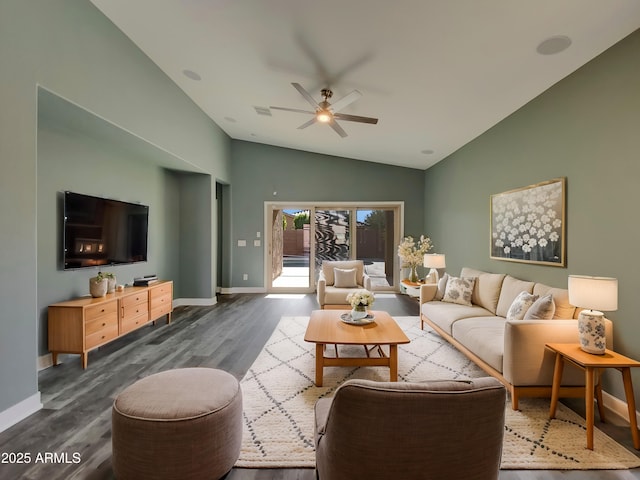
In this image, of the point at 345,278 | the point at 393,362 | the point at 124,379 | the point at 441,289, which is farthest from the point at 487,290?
the point at 124,379

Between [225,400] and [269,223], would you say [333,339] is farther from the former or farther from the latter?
[269,223]

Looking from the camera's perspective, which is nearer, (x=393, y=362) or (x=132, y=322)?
(x=393, y=362)

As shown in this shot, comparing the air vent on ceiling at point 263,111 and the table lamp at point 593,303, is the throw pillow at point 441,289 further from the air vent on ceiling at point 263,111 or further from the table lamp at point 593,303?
the air vent on ceiling at point 263,111

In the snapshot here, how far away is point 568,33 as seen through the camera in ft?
7.32

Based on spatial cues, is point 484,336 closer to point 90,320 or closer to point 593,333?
point 593,333

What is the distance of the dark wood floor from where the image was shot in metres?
1.69

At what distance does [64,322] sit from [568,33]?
16.6ft

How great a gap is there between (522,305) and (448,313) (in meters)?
0.82

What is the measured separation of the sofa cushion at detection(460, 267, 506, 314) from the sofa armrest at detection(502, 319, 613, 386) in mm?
1237

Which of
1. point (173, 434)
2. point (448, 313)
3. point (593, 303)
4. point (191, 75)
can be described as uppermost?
point (191, 75)

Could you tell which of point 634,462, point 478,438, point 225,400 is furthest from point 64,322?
point 634,462

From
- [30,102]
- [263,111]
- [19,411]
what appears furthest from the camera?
[263,111]

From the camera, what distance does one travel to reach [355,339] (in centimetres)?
264

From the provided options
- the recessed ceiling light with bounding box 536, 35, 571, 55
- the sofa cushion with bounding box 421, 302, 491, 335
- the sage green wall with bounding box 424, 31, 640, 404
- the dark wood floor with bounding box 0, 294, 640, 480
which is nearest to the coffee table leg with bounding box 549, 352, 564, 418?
the dark wood floor with bounding box 0, 294, 640, 480
